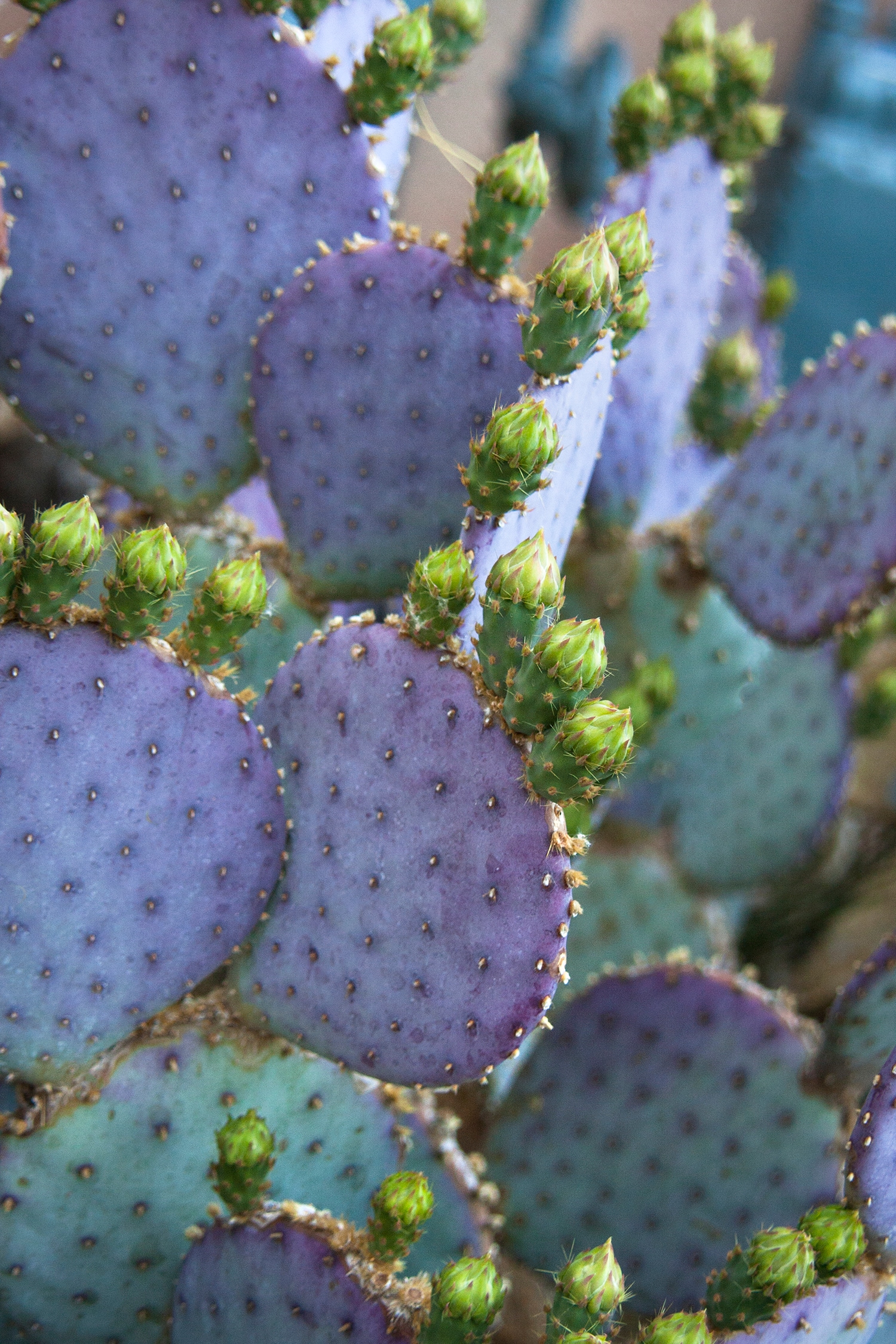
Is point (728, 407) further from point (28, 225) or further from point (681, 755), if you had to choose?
point (28, 225)

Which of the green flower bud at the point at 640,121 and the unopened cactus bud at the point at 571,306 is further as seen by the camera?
the green flower bud at the point at 640,121

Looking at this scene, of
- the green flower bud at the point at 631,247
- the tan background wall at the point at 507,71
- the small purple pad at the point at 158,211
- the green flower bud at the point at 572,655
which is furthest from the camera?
the tan background wall at the point at 507,71

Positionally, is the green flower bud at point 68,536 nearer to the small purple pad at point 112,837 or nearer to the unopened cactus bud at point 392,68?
the small purple pad at point 112,837

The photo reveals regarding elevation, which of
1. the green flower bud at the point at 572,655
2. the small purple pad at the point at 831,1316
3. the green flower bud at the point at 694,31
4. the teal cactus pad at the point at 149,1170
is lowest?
the teal cactus pad at the point at 149,1170

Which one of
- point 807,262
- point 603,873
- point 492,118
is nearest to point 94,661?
point 603,873

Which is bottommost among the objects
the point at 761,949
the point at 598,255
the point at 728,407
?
the point at 761,949

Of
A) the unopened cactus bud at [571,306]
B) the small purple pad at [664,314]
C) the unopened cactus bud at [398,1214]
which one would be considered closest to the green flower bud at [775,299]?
the small purple pad at [664,314]

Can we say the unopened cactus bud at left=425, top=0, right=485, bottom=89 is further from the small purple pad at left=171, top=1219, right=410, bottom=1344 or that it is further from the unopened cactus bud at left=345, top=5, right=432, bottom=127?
the small purple pad at left=171, top=1219, right=410, bottom=1344
